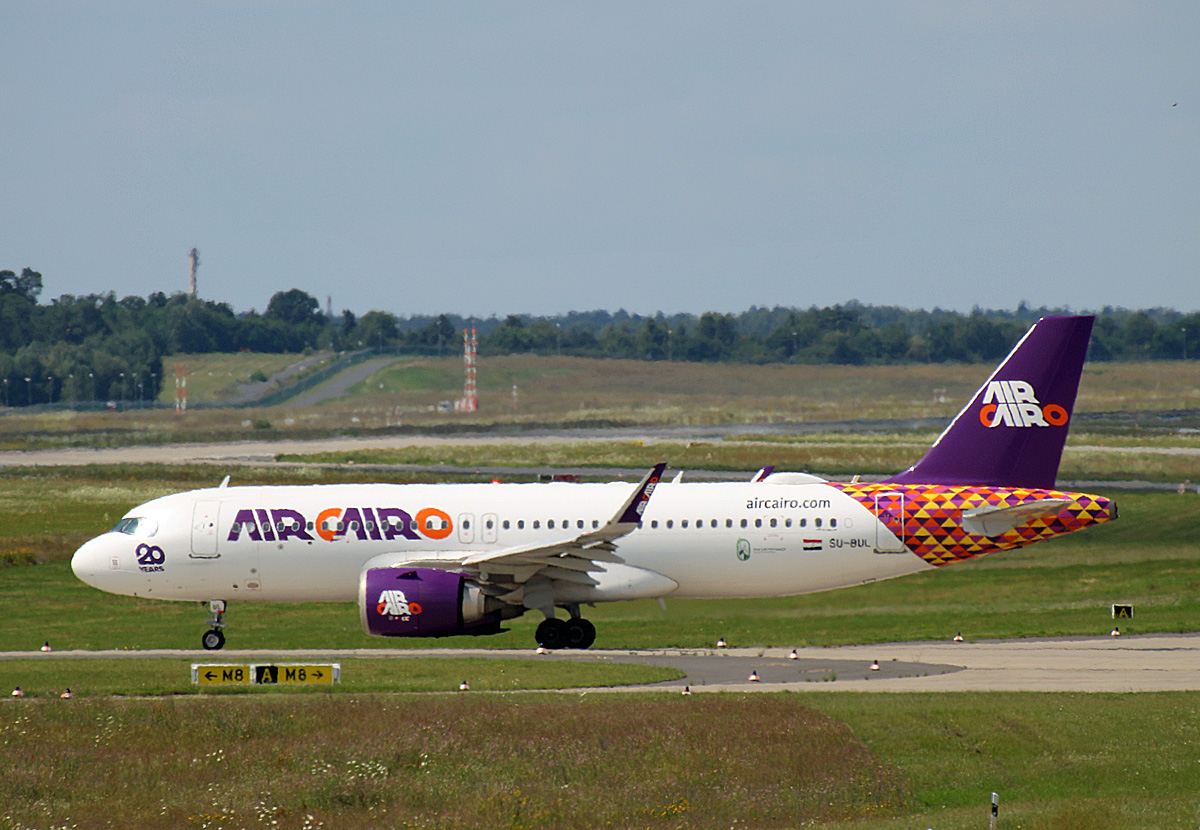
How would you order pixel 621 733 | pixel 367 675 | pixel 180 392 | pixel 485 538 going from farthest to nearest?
pixel 180 392
pixel 485 538
pixel 367 675
pixel 621 733

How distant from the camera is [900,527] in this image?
32.0 metres

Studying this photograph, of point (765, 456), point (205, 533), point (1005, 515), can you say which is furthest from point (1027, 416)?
point (765, 456)

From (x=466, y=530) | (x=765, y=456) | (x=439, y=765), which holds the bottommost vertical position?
(x=439, y=765)

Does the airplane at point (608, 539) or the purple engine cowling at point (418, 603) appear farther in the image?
the airplane at point (608, 539)

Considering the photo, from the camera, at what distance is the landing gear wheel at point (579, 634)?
3250 cm

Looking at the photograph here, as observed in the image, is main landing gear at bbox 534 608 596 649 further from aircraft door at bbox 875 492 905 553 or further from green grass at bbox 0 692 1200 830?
green grass at bbox 0 692 1200 830

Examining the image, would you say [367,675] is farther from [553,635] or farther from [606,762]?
[606,762]

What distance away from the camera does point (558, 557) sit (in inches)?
1238

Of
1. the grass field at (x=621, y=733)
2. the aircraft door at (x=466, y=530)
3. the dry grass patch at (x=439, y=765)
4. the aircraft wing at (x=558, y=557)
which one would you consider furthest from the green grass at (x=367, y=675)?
the aircraft door at (x=466, y=530)

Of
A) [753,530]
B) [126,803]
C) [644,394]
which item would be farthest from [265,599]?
[644,394]

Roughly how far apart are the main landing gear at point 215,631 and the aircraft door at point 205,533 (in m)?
1.35

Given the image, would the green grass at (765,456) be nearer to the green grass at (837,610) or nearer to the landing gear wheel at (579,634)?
the green grass at (837,610)

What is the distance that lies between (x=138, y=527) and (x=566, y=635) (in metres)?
11.2

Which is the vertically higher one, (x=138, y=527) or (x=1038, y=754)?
(x=138, y=527)
